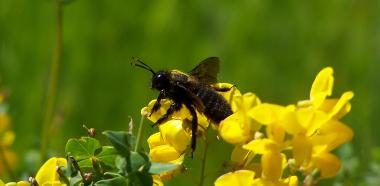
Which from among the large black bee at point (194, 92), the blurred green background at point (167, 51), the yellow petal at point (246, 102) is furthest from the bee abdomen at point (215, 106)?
the blurred green background at point (167, 51)

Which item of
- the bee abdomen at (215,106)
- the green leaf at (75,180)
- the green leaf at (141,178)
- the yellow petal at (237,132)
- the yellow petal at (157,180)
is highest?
the yellow petal at (237,132)

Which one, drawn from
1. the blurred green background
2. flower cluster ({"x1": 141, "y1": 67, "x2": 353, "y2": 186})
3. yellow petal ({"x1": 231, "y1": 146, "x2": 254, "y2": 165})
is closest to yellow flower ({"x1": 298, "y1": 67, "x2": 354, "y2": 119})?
flower cluster ({"x1": 141, "y1": 67, "x2": 353, "y2": 186})

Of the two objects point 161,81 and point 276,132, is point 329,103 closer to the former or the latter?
point 276,132

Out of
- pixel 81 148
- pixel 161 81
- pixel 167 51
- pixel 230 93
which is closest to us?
pixel 81 148

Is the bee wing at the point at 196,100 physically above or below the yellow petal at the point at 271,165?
above

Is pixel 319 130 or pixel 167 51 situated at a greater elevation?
pixel 319 130

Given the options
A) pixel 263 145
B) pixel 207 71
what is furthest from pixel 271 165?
pixel 207 71

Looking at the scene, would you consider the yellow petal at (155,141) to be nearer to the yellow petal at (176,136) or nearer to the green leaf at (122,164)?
the yellow petal at (176,136)
